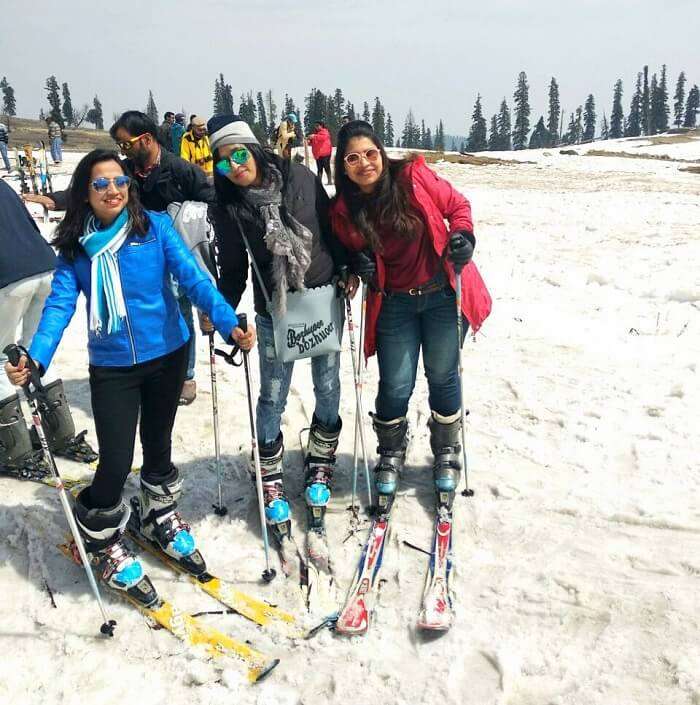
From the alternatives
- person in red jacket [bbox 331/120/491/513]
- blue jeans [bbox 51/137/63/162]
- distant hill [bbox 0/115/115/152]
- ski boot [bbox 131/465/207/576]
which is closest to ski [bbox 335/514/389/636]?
person in red jacket [bbox 331/120/491/513]

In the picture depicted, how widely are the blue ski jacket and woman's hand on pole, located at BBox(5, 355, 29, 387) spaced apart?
132 millimetres

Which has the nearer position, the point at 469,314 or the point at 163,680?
the point at 163,680

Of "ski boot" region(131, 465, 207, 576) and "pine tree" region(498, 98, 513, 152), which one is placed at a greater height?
"pine tree" region(498, 98, 513, 152)

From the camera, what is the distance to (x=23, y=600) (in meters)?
3.67

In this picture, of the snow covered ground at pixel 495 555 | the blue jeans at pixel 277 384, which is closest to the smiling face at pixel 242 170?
the blue jeans at pixel 277 384

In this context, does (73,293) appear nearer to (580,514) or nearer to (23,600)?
(23,600)

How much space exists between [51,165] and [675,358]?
27.4 m

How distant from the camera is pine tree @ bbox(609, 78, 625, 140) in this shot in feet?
361

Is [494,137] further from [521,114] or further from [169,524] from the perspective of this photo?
[169,524]

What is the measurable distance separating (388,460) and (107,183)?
9.06 ft

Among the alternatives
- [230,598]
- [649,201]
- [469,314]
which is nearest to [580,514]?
[469,314]

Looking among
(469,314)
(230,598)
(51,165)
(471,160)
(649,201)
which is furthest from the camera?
(471,160)

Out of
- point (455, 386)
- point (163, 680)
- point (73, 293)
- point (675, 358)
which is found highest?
point (73, 293)

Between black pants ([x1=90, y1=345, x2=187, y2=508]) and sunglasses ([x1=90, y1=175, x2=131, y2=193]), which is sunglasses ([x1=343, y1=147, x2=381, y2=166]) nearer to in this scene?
sunglasses ([x1=90, y1=175, x2=131, y2=193])
